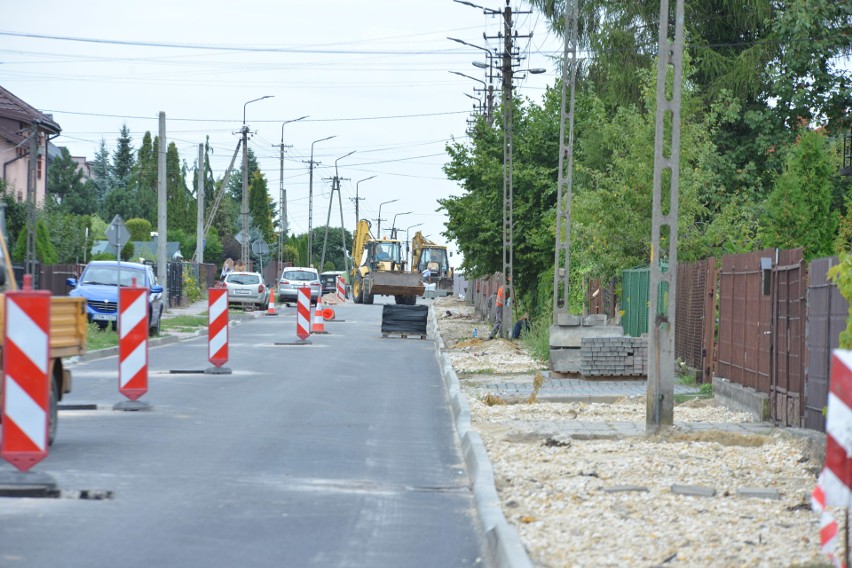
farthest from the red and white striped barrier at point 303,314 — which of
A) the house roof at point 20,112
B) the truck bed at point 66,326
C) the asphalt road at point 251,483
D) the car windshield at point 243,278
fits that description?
the house roof at point 20,112

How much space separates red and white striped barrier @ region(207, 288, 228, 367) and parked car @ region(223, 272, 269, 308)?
31784 mm

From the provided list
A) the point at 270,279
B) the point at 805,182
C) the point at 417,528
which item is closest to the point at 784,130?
the point at 805,182

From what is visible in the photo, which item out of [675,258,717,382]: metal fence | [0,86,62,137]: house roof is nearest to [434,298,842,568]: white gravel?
[675,258,717,382]: metal fence

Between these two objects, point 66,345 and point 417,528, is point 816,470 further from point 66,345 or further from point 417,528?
point 66,345

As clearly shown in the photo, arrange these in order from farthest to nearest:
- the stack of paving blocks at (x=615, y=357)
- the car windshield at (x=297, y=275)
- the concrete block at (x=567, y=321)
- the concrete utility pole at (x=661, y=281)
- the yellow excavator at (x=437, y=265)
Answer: the yellow excavator at (x=437, y=265) < the car windshield at (x=297, y=275) < the concrete block at (x=567, y=321) < the stack of paving blocks at (x=615, y=357) < the concrete utility pole at (x=661, y=281)

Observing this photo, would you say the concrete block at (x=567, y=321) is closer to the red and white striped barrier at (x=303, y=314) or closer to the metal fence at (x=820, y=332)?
the red and white striped barrier at (x=303, y=314)

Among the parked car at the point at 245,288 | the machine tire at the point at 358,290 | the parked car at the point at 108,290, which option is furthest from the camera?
the machine tire at the point at 358,290

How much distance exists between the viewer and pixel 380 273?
58.3 metres

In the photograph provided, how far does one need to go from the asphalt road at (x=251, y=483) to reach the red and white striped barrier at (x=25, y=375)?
0.48m

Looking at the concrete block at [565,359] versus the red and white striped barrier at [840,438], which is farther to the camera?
the concrete block at [565,359]

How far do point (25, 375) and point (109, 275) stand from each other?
79.8 ft

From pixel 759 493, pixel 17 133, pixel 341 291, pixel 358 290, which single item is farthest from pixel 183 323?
pixel 341 291

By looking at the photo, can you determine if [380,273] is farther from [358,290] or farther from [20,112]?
[20,112]

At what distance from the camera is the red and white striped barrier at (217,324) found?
20516 millimetres
